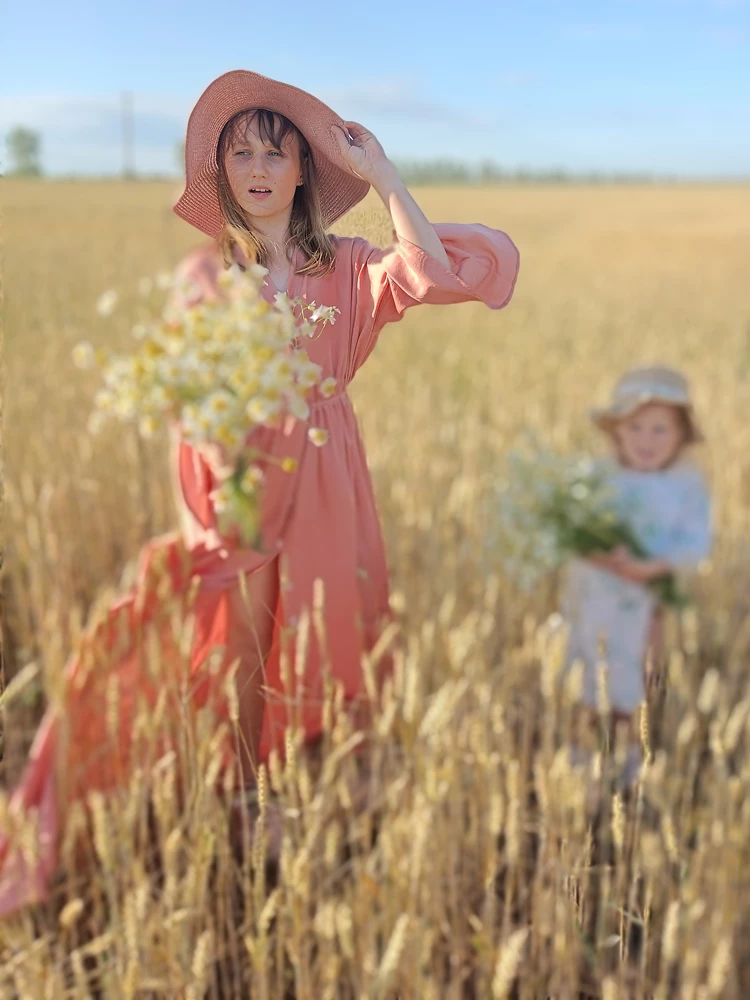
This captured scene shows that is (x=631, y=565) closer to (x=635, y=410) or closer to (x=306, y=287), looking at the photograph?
(x=635, y=410)

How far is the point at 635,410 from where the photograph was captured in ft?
5.77

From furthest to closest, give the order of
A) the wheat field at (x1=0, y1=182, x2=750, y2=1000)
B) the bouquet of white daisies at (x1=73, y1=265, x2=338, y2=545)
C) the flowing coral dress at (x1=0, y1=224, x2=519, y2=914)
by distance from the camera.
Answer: the wheat field at (x1=0, y1=182, x2=750, y2=1000) < the flowing coral dress at (x1=0, y1=224, x2=519, y2=914) < the bouquet of white daisies at (x1=73, y1=265, x2=338, y2=545)

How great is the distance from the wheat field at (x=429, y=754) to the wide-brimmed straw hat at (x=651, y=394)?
1.30 feet

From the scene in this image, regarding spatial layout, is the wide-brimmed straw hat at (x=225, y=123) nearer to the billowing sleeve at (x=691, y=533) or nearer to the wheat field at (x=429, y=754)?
the wheat field at (x=429, y=754)

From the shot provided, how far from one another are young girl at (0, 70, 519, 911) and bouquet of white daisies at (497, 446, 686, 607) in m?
1.11

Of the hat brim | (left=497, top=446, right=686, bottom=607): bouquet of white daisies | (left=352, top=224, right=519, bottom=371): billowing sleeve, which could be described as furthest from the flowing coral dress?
the hat brim

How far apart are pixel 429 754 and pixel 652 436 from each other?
3.14 feet

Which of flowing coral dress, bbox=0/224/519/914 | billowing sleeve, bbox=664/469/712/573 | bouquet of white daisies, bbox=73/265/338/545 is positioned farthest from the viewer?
billowing sleeve, bbox=664/469/712/573

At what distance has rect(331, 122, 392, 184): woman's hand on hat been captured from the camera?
44 cm

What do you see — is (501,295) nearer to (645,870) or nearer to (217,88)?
(217,88)

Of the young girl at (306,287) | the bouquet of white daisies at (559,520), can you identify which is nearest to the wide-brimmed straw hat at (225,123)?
the young girl at (306,287)

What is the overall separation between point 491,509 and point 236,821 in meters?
1.01

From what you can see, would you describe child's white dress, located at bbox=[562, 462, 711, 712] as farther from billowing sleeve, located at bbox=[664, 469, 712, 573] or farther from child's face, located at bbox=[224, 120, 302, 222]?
child's face, located at bbox=[224, 120, 302, 222]

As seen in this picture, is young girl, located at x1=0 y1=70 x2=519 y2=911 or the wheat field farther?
the wheat field
